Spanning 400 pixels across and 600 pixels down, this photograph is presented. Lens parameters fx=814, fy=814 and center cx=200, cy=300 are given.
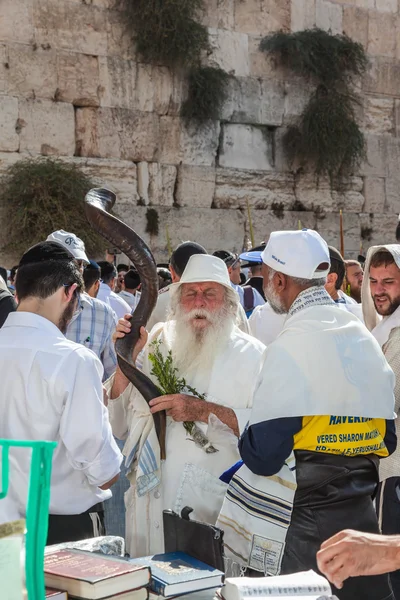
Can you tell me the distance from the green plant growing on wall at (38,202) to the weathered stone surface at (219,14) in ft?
12.0

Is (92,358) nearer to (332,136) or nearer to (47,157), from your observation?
(47,157)

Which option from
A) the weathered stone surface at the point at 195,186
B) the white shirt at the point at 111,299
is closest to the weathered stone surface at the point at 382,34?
the weathered stone surface at the point at 195,186

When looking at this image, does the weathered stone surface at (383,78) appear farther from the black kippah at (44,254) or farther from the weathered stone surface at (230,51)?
the black kippah at (44,254)

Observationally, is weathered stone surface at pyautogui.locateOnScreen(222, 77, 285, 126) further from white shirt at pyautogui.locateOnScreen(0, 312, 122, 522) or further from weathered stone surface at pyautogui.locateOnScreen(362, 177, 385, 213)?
white shirt at pyautogui.locateOnScreen(0, 312, 122, 522)

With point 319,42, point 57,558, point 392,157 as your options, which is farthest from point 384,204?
point 57,558

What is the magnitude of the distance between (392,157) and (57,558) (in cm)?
1417

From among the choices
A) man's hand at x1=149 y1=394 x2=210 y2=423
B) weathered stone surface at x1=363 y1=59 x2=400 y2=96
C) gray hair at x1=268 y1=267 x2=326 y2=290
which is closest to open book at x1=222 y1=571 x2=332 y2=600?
gray hair at x1=268 y1=267 x2=326 y2=290

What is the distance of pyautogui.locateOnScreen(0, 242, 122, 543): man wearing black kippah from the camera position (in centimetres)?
272

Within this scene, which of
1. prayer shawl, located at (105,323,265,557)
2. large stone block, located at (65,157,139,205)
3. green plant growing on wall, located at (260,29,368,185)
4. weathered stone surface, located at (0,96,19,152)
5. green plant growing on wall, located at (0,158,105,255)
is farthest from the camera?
green plant growing on wall, located at (260,29,368,185)

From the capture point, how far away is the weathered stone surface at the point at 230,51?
13289mm

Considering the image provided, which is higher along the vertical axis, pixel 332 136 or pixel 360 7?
pixel 360 7

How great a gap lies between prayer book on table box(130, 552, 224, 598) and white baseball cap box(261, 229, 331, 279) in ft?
3.70

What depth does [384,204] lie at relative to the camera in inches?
592

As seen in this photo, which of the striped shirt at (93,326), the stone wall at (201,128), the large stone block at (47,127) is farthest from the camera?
the stone wall at (201,128)
